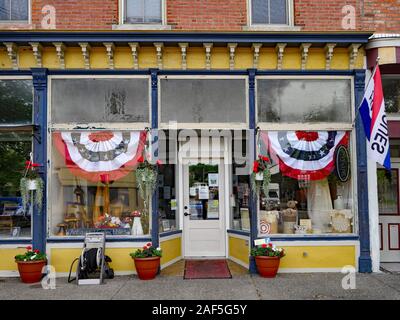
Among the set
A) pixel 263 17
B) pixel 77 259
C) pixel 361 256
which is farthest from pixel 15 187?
pixel 361 256

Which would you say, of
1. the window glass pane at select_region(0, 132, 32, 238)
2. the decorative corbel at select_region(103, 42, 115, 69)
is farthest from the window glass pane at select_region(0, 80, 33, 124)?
the decorative corbel at select_region(103, 42, 115, 69)

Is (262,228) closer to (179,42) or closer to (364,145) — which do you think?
(364,145)

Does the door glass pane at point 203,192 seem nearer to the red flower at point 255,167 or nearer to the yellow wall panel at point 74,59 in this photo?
the red flower at point 255,167

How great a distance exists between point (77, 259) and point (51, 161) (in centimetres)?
202

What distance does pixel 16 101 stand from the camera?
8.72 m

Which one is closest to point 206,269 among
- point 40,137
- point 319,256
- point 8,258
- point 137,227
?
point 137,227

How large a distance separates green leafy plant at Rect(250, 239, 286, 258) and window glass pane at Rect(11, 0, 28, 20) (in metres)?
6.75

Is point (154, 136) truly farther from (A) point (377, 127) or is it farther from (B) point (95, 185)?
(A) point (377, 127)

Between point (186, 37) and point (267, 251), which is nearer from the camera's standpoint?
point (267, 251)

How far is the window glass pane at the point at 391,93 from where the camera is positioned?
9.16 meters

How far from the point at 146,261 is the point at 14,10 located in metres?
5.91

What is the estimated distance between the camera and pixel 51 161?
342 inches

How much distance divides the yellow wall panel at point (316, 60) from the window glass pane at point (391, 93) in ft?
4.93

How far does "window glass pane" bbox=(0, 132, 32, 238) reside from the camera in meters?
8.66
